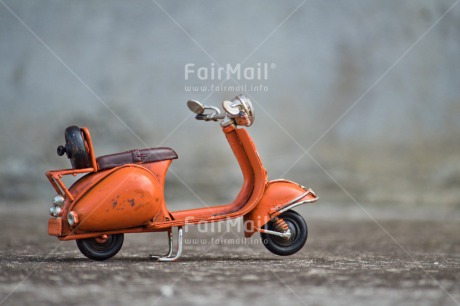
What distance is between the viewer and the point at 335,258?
6438 mm

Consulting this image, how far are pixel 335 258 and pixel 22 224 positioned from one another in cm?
576

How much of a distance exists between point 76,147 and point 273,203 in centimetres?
148

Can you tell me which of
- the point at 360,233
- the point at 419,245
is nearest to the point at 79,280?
the point at 419,245

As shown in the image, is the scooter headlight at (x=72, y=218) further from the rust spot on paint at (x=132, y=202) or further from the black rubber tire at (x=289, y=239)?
the black rubber tire at (x=289, y=239)

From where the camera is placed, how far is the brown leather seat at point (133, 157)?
593cm

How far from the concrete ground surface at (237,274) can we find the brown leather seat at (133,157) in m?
0.70

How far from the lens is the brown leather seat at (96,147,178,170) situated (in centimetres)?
593

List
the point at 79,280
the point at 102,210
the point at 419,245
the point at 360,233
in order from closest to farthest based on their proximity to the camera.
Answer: the point at 79,280, the point at 102,210, the point at 419,245, the point at 360,233

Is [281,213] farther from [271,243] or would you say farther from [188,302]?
[188,302]

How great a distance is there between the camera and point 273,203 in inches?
240

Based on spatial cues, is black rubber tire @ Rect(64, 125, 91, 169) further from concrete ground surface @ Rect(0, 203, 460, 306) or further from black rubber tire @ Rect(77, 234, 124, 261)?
concrete ground surface @ Rect(0, 203, 460, 306)

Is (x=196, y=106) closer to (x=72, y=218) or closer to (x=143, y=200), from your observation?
(x=143, y=200)

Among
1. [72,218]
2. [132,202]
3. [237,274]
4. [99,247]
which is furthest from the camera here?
[99,247]

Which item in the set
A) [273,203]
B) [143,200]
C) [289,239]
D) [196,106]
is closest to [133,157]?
[143,200]
